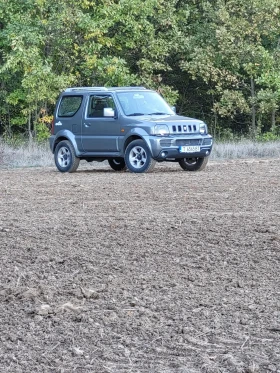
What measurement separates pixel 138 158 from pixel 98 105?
1800mm

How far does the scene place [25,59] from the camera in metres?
32.5

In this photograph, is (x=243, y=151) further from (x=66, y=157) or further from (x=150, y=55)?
(x=150, y=55)

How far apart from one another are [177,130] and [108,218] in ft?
31.1

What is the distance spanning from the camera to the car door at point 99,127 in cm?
2208

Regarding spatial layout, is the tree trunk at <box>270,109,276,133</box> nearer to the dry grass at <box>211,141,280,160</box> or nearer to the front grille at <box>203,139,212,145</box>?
the dry grass at <box>211,141,280,160</box>

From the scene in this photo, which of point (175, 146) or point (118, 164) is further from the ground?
point (175, 146)

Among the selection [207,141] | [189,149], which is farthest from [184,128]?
[207,141]

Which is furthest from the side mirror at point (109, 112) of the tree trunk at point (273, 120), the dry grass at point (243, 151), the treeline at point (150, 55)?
the tree trunk at point (273, 120)

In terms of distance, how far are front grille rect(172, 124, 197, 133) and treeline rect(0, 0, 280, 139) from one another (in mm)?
11733

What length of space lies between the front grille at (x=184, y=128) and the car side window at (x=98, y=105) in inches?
62.6

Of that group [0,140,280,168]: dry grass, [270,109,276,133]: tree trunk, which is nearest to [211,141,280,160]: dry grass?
[0,140,280,168]: dry grass

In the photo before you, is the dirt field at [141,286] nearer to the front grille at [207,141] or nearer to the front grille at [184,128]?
the front grille at [184,128]

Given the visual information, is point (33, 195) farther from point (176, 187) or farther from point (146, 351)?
point (146, 351)

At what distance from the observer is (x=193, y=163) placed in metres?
22.5
